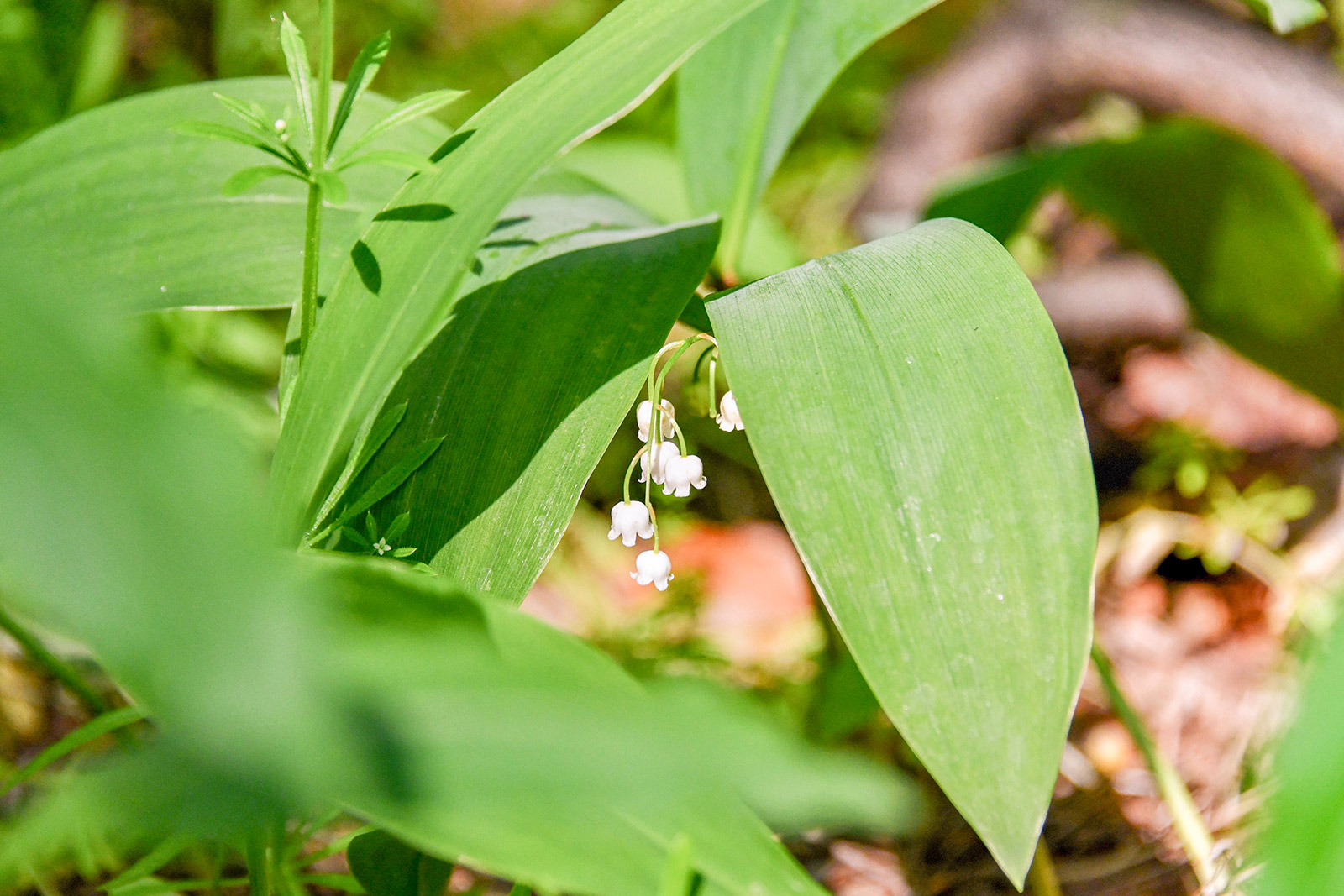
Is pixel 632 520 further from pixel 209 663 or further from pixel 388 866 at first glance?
pixel 209 663

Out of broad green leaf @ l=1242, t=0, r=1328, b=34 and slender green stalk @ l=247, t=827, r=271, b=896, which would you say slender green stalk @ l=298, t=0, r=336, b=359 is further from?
broad green leaf @ l=1242, t=0, r=1328, b=34

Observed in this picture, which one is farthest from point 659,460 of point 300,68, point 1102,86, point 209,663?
point 1102,86

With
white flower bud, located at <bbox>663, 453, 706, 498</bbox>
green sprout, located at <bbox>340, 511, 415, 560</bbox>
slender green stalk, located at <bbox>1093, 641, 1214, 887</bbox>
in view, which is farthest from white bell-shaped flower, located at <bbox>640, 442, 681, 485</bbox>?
slender green stalk, located at <bbox>1093, 641, 1214, 887</bbox>

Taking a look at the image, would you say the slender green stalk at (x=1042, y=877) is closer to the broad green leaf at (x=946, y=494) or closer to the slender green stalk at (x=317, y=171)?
the broad green leaf at (x=946, y=494)

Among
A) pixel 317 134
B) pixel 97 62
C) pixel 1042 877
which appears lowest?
pixel 1042 877

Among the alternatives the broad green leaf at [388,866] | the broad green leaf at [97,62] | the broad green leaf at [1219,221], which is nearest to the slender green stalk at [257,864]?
the broad green leaf at [388,866]

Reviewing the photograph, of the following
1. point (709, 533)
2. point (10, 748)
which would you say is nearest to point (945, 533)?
point (10, 748)

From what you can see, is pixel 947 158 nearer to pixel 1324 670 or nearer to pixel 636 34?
pixel 636 34
